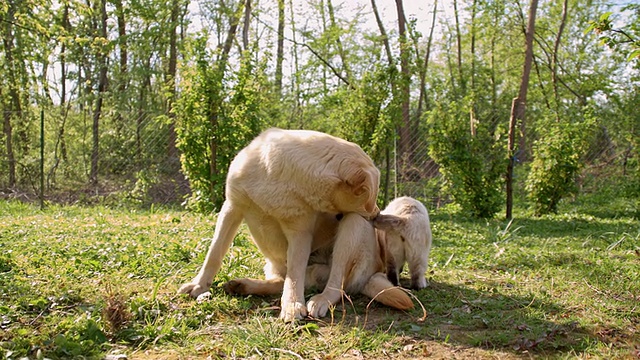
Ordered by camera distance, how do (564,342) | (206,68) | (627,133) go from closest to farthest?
1. (564,342)
2. (206,68)
3. (627,133)

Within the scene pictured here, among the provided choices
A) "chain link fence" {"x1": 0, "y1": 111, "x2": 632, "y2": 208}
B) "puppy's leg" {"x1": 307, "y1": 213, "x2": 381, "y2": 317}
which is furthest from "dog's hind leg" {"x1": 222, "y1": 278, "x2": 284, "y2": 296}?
"chain link fence" {"x1": 0, "y1": 111, "x2": 632, "y2": 208}

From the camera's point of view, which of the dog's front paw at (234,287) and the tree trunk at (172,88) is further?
the tree trunk at (172,88)

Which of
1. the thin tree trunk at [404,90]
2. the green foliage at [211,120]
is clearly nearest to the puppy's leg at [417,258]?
the green foliage at [211,120]

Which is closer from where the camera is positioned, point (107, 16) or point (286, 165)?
point (286, 165)

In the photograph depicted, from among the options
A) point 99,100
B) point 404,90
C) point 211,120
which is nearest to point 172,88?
point 211,120

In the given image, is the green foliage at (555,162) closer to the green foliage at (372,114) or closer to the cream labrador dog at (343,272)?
the green foliage at (372,114)

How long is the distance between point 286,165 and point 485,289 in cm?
208

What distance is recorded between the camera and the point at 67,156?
1249 cm

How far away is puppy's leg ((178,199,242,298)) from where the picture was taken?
364 cm

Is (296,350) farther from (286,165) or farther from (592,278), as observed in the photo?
(592,278)

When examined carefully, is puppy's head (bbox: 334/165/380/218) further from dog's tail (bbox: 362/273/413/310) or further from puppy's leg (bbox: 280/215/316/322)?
dog's tail (bbox: 362/273/413/310)

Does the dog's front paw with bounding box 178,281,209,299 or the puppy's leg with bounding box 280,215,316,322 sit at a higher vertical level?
the puppy's leg with bounding box 280,215,316,322

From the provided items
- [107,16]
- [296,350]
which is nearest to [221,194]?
[296,350]

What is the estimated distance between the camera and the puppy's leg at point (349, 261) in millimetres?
3500
